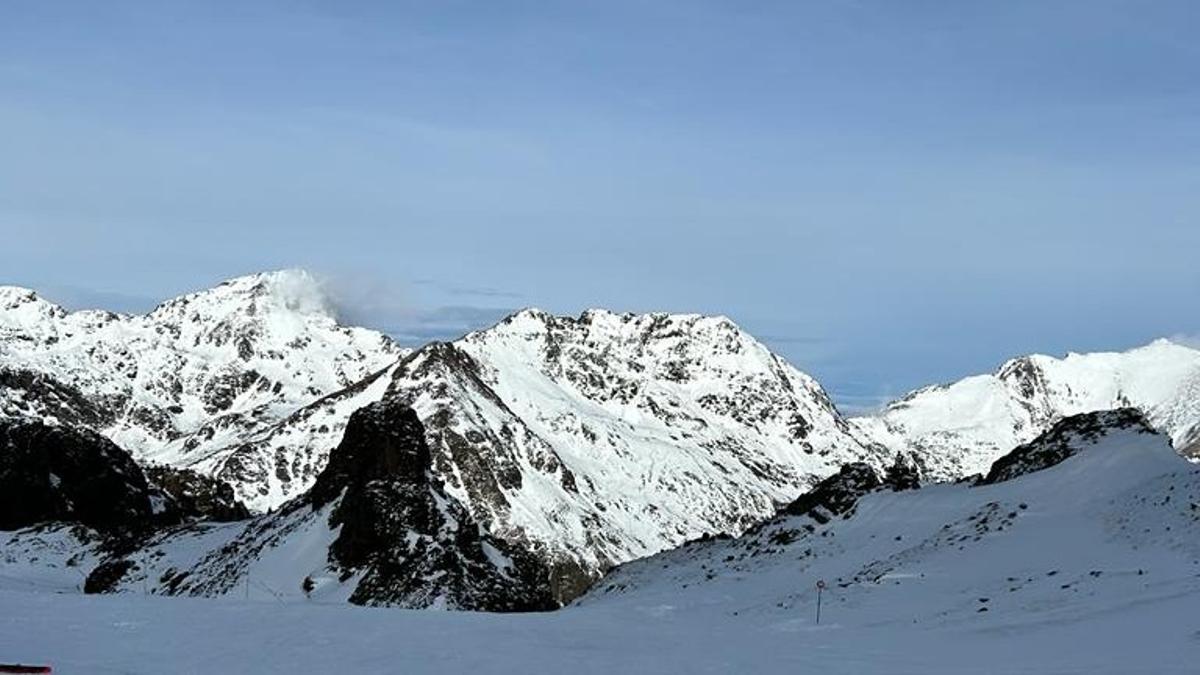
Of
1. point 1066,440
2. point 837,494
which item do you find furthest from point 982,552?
point 837,494

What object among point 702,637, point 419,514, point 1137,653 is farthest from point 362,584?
point 1137,653

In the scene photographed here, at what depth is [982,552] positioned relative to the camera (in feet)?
144

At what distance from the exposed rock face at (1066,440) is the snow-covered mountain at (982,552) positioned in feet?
0.41

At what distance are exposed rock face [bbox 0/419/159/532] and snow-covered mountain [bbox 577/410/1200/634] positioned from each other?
206 feet

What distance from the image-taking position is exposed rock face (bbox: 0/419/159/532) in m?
110

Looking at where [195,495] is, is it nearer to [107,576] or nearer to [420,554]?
[107,576]

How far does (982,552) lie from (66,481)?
315 feet

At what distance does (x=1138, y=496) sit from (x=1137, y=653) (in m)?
23.6

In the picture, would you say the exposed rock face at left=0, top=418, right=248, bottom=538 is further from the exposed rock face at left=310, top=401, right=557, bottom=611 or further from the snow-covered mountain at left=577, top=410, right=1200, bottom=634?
the snow-covered mountain at left=577, top=410, right=1200, bottom=634

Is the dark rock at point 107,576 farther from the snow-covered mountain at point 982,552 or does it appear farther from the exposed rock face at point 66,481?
the snow-covered mountain at point 982,552

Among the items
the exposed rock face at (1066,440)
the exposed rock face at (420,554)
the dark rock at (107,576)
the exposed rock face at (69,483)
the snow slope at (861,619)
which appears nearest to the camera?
the snow slope at (861,619)

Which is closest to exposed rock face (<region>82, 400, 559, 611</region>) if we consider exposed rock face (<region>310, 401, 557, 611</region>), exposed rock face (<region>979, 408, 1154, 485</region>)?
exposed rock face (<region>310, 401, 557, 611</region>)

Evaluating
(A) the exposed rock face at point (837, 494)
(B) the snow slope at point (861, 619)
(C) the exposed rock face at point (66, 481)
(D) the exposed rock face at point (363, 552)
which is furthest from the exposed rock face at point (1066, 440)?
(C) the exposed rock face at point (66, 481)

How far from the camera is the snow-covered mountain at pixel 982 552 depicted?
32.9m
